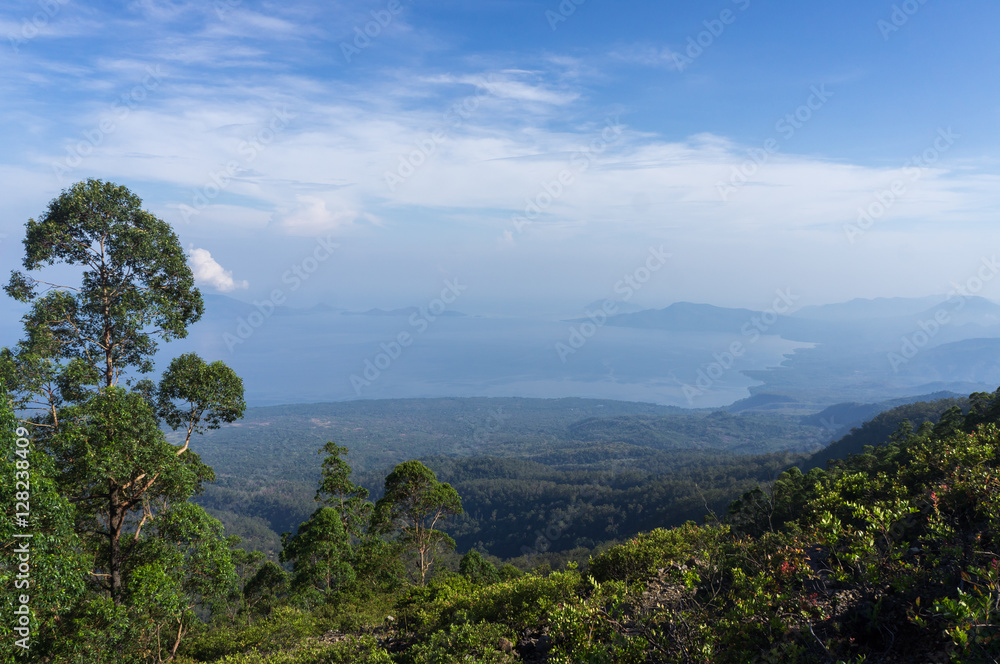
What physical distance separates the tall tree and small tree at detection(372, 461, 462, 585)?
842 centimetres

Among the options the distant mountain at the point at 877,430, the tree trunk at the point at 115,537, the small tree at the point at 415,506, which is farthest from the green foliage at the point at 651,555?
the distant mountain at the point at 877,430

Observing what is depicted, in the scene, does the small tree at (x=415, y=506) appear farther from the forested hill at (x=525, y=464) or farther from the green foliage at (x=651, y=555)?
the forested hill at (x=525, y=464)

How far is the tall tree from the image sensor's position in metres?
7.17

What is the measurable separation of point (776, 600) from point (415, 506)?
15157 millimetres

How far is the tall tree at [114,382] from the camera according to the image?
7172 mm

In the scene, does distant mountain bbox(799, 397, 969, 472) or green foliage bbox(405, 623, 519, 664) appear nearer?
green foliage bbox(405, 623, 519, 664)

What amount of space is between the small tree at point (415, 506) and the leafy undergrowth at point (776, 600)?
8.75 m

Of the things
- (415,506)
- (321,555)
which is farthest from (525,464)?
(321,555)

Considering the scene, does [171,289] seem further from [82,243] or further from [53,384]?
[53,384]

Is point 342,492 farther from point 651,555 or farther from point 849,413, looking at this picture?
point 849,413

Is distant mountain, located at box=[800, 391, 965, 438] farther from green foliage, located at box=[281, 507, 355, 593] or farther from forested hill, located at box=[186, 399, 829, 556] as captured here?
green foliage, located at box=[281, 507, 355, 593]

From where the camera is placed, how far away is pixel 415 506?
1828 cm

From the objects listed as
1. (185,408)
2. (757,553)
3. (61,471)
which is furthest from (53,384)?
(757,553)

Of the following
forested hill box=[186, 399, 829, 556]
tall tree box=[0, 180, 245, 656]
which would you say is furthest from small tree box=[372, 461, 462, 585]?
forested hill box=[186, 399, 829, 556]
